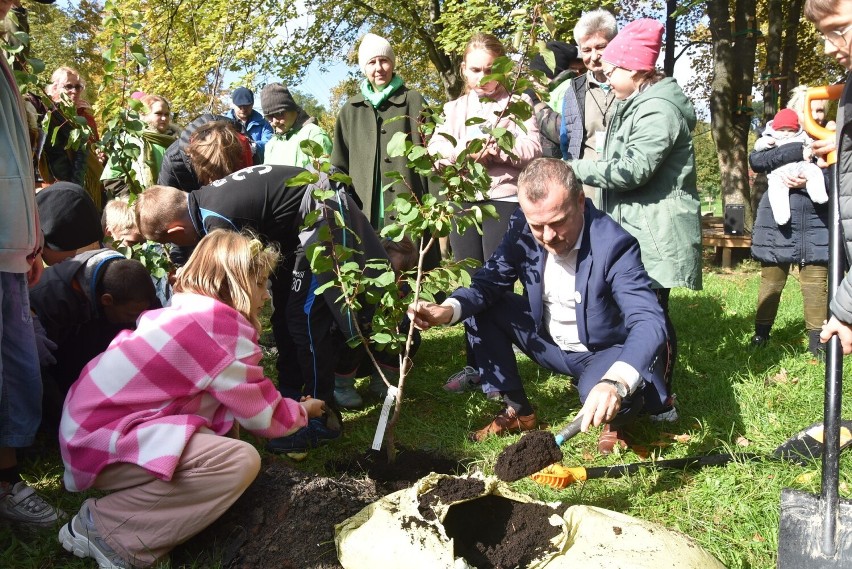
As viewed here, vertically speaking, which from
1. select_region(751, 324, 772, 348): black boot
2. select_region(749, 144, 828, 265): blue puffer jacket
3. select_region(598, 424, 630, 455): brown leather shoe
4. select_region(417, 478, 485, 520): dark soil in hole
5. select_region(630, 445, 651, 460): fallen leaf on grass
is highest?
select_region(749, 144, 828, 265): blue puffer jacket

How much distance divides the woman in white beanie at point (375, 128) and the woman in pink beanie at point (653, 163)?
1.40m

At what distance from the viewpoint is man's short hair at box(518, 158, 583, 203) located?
9.65 ft

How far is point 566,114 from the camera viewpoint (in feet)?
14.2

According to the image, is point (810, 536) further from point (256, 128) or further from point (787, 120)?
point (256, 128)

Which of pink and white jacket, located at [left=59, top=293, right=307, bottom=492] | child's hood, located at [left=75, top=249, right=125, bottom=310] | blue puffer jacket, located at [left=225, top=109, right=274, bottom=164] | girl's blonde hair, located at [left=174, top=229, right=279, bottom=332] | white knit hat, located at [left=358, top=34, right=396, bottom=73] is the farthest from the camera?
blue puffer jacket, located at [left=225, top=109, right=274, bottom=164]

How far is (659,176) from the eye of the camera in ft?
12.0

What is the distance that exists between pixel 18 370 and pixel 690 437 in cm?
299

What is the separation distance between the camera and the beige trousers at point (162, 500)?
2365 millimetres

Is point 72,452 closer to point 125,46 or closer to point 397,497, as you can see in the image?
point 397,497

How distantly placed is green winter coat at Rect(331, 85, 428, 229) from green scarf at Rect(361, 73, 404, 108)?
0.11 feet

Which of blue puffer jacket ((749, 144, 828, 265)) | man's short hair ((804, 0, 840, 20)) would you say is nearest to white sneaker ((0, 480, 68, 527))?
man's short hair ((804, 0, 840, 20))

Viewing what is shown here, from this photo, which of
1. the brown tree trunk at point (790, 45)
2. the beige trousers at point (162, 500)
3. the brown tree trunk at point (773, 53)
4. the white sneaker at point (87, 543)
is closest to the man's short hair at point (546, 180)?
the beige trousers at point (162, 500)

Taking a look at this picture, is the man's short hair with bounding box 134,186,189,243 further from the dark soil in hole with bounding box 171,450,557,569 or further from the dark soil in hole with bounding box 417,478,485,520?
the dark soil in hole with bounding box 417,478,485,520

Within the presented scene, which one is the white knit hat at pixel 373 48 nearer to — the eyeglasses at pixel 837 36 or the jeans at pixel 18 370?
the jeans at pixel 18 370
